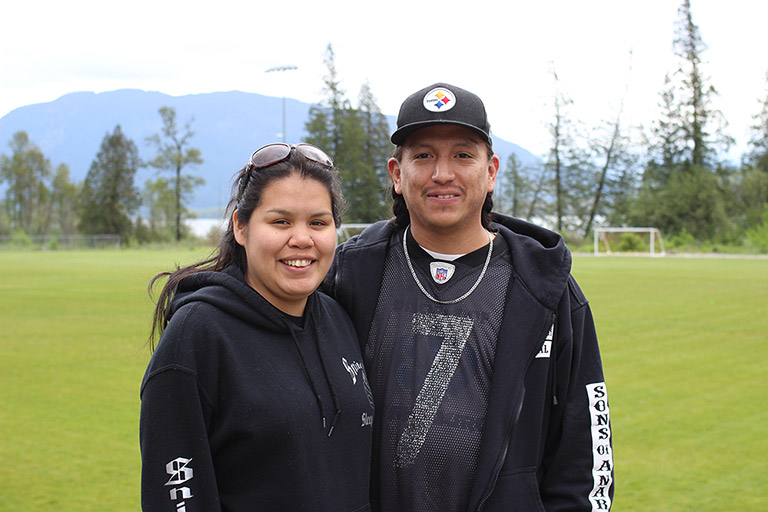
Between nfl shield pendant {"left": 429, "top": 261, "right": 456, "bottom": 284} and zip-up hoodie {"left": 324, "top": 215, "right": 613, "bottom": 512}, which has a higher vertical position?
nfl shield pendant {"left": 429, "top": 261, "right": 456, "bottom": 284}

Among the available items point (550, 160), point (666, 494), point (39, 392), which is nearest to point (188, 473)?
point (666, 494)

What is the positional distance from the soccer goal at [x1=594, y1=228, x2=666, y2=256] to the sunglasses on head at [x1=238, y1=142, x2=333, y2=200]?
129ft

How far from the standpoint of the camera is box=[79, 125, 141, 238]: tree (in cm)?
7056

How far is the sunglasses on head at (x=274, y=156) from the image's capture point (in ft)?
6.70

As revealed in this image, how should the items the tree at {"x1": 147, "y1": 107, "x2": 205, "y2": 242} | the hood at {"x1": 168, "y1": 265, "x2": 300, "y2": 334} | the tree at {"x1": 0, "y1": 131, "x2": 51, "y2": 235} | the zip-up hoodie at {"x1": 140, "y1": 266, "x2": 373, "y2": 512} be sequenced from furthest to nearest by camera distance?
the tree at {"x1": 0, "y1": 131, "x2": 51, "y2": 235}, the tree at {"x1": 147, "y1": 107, "x2": 205, "y2": 242}, the hood at {"x1": 168, "y1": 265, "x2": 300, "y2": 334}, the zip-up hoodie at {"x1": 140, "y1": 266, "x2": 373, "y2": 512}

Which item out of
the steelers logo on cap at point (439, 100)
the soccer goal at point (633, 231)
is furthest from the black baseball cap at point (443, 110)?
the soccer goal at point (633, 231)

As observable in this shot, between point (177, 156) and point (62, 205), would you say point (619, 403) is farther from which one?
point (62, 205)

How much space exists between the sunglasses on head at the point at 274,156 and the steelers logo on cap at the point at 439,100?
43cm

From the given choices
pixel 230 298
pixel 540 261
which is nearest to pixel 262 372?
pixel 230 298

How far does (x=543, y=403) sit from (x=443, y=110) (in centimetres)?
99

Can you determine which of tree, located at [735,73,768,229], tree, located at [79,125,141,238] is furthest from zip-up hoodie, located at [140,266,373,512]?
tree, located at [79,125,141,238]

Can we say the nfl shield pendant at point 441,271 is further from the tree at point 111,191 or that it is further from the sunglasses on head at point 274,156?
the tree at point 111,191

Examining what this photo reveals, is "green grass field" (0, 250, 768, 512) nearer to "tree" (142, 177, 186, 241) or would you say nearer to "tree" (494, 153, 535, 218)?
"tree" (494, 153, 535, 218)

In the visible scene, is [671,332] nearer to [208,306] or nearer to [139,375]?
[139,375]
